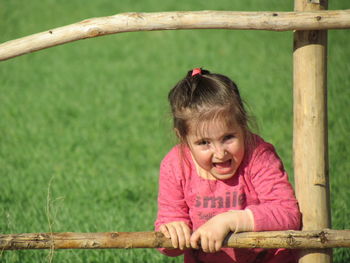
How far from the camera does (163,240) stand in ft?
9.54

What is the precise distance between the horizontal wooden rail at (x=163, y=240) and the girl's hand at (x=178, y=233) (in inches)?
1.3

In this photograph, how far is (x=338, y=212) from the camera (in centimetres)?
488

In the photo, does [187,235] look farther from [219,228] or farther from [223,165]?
[223,165]

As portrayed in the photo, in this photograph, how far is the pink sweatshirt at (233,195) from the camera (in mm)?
3064

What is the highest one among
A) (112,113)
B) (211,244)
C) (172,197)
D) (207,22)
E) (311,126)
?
(112,113)

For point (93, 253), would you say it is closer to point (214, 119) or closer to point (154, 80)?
point (214, 119)

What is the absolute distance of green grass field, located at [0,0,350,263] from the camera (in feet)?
16.3

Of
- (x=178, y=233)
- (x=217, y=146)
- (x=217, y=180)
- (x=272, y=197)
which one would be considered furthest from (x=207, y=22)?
(x=178, y=233)

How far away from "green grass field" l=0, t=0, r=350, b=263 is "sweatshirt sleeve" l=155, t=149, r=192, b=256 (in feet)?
0.89

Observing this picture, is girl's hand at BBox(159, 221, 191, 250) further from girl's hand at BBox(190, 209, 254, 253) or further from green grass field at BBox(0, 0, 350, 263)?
green grass field at BBox(0, 0, 350, 263)

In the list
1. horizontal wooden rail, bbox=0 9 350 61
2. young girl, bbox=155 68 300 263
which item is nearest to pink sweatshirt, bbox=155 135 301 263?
young girl, bbox=155 68 300 263

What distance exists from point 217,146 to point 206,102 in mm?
244

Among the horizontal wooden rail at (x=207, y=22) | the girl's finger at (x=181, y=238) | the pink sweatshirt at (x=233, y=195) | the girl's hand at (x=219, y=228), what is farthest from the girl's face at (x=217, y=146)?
the horizontal wooden rail at (x=207, y=22)

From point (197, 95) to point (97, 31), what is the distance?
63 centimetres
